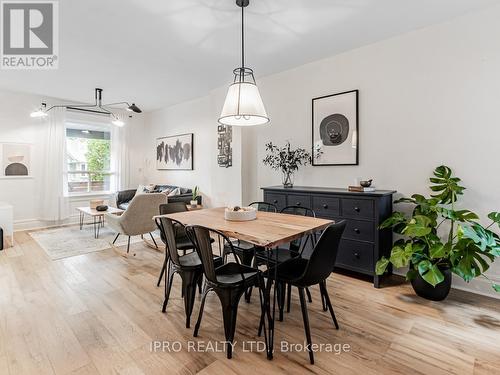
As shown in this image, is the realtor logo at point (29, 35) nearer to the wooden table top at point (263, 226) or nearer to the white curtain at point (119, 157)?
the wooden table top at point (263, 226)

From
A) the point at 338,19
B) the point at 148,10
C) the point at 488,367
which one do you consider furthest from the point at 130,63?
the point at 488,367

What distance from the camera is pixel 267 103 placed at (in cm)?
438

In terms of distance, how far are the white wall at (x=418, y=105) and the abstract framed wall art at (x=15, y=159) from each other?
5.14 m

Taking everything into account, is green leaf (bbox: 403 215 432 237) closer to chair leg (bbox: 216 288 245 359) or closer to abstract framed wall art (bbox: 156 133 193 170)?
chair leg (bbox: 216 288 245 359)

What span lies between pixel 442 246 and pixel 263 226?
1.68 metres

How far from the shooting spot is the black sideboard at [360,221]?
2.79 metres

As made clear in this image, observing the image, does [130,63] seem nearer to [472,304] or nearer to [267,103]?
[267,103]

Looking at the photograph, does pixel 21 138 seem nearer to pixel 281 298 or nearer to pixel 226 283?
pixel 226 283

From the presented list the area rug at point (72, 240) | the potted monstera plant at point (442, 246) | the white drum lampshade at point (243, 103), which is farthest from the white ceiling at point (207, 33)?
the area rug at point (72, 240)

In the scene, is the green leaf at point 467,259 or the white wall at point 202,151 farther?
the white wall at point 202,151

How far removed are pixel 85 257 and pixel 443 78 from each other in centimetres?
499

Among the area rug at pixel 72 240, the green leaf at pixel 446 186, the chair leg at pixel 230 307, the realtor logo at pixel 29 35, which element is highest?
the realtor logo at pixel 29 35

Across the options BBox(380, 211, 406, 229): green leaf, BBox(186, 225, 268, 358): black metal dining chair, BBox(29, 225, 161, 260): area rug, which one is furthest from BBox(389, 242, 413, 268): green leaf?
BBox(29, 225, 161, 260): area rug

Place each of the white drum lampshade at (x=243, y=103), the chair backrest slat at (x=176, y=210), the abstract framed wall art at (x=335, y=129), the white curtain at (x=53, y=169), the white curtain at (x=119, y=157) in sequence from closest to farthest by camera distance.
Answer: the white drum lampshade at (x=243, y=103) → the chair backrest slat at (x=176, y=210) → the abstract framed wall art at (x=335, y=129) → the white curtain at (x=53, y=169) → the white curtain at (x=119, y=157)
